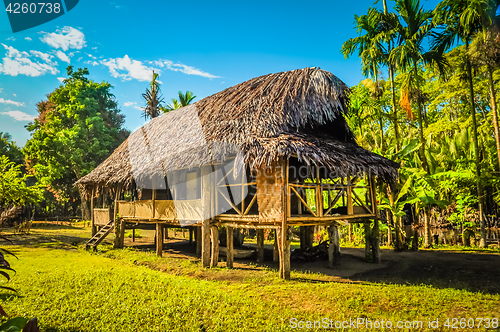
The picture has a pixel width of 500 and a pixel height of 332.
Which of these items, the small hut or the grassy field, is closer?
the grassy field

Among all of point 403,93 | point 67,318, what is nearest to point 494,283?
point 403,93

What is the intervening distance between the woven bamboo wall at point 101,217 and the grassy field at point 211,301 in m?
5.99

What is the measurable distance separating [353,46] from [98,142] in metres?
23.0

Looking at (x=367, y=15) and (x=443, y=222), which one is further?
(x=443, y=222)

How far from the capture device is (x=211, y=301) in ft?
21.3

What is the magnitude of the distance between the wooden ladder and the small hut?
1.00 m

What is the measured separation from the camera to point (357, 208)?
35.2ft

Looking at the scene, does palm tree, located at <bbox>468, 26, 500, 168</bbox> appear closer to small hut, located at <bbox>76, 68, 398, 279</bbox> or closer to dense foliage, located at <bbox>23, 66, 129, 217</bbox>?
small hut, located at <bbox>76, 68, 398, 279</bbox>

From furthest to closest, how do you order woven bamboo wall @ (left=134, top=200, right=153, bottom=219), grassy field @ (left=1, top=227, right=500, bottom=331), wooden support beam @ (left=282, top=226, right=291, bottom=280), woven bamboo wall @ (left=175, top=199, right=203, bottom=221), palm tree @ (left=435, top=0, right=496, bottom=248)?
woven bamboo wall @ (left=134, top=200, right=153, bottom=219), palm tree @ (left=435, top=0, right=496, bottom=248), woven bamboo wall @ (left=175, top=199, right=203, bottom=221), wooden support beam @ (left=282, top=226, right=291, bottom=280), grassy field @ (left=1, top=227, right=500, bottom=331)

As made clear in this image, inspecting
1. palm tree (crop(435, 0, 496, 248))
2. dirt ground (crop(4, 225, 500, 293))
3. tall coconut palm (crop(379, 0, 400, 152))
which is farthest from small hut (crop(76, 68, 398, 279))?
palm tree (crop(435, 0, 496, 248))

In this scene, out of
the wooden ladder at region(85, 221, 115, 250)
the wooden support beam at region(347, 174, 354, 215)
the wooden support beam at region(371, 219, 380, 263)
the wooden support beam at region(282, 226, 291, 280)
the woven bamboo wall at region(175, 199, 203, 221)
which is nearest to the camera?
the wooden support beam at region(282, 226, 291, 280)

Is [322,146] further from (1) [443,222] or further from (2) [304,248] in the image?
(1) [443,222]

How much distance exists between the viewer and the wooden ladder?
45.2 ft

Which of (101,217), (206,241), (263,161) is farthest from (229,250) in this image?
(101,217)
